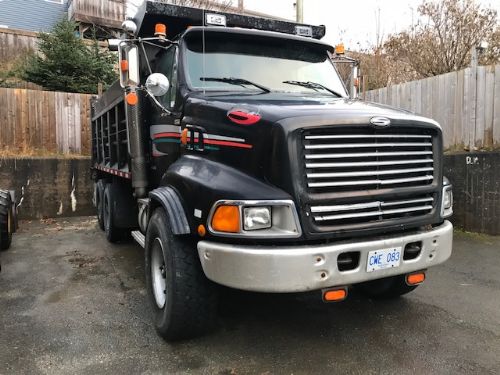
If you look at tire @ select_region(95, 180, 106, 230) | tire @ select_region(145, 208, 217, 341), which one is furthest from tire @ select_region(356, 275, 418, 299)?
tire @ select_region(95, 180, 106, 230)

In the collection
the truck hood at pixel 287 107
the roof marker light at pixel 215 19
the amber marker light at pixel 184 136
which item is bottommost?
the amber marker light at pixel 184 136

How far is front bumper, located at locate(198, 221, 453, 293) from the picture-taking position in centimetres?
281

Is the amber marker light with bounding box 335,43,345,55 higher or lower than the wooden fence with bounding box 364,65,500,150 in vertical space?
higher

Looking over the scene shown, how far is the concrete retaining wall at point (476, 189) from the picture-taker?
6680 millimetres

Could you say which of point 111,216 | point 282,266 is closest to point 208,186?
point 282,266

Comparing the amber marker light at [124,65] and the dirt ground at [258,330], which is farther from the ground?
the amber marker light at [124,65]

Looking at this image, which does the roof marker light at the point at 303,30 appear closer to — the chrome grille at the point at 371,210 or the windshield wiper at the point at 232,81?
the windshield wiper at the point at 232,81

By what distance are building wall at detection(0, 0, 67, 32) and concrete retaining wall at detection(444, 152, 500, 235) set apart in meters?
17.9

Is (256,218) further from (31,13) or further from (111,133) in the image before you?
(31,13)

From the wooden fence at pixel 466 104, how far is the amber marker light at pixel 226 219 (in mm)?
5650

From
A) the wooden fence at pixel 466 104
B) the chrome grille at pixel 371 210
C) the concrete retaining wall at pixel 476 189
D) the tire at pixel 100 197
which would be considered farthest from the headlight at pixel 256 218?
the wooden fence at pixel 466 104

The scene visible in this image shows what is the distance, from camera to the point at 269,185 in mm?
2977

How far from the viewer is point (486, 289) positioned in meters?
4.83

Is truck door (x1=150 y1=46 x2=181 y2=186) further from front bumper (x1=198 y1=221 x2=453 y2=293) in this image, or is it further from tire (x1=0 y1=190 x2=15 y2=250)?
tire (x1=0 y1=190 x2=15 y2=250)
